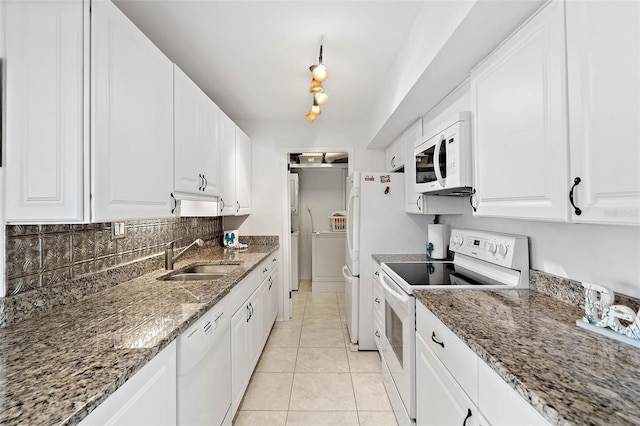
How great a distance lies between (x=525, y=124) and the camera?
115 centimetres

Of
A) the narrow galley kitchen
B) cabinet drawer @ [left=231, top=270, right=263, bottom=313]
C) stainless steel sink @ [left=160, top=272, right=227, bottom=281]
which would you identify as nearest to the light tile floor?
the narrow galley kitchen

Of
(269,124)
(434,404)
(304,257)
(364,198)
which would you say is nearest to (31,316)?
(434,404)

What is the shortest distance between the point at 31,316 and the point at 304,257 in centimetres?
452

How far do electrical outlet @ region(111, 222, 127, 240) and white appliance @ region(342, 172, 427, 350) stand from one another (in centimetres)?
180

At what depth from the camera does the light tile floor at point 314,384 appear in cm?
187

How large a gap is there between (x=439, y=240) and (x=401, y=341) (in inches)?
40.5

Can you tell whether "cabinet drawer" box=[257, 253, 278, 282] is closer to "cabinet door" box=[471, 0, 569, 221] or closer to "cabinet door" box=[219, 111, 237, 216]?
"cabinet door" box=[219, 111, 237, 216]

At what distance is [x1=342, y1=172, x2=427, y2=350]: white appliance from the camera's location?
2.73 meters

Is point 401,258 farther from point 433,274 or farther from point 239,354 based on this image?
point 239,354

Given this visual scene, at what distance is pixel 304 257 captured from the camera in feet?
18.2

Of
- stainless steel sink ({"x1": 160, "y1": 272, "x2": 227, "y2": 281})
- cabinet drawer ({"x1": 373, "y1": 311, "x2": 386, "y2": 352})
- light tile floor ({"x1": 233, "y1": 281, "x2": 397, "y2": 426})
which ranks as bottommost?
light tile floor ({"x1": 233, "y1": 281, "x2": 397, "y2": 426})

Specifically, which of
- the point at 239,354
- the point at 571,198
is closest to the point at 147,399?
the point at 239,354

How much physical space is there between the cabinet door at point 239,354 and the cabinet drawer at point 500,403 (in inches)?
52.8

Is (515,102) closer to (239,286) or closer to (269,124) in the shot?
(239,286)
